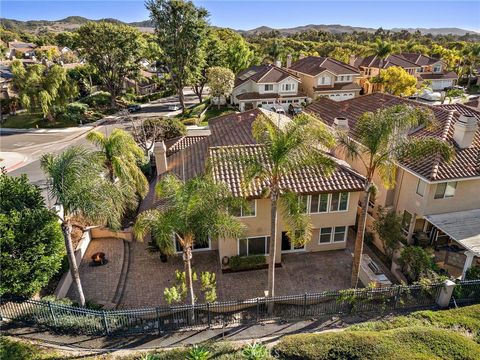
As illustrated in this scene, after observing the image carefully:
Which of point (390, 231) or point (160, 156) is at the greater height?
point (160, 156)

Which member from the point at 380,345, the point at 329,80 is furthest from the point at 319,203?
the point at 329,80

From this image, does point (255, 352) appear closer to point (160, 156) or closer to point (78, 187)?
point (78, 187)

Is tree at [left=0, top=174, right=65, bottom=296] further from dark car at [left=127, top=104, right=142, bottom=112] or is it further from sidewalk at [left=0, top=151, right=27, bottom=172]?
dark car at [left=127, top=104, right=142, bottom=112]

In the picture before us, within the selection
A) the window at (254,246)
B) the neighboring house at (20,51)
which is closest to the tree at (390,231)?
the window at (254,246)

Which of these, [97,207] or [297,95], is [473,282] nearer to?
[97,207]

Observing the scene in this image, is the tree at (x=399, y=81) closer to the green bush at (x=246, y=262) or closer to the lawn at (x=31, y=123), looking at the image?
the green bush at (x=246, y=262)

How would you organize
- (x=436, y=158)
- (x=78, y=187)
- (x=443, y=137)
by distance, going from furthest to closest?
(x=443, y=137)
(x=436, y=158)
(x=78, y=187)
